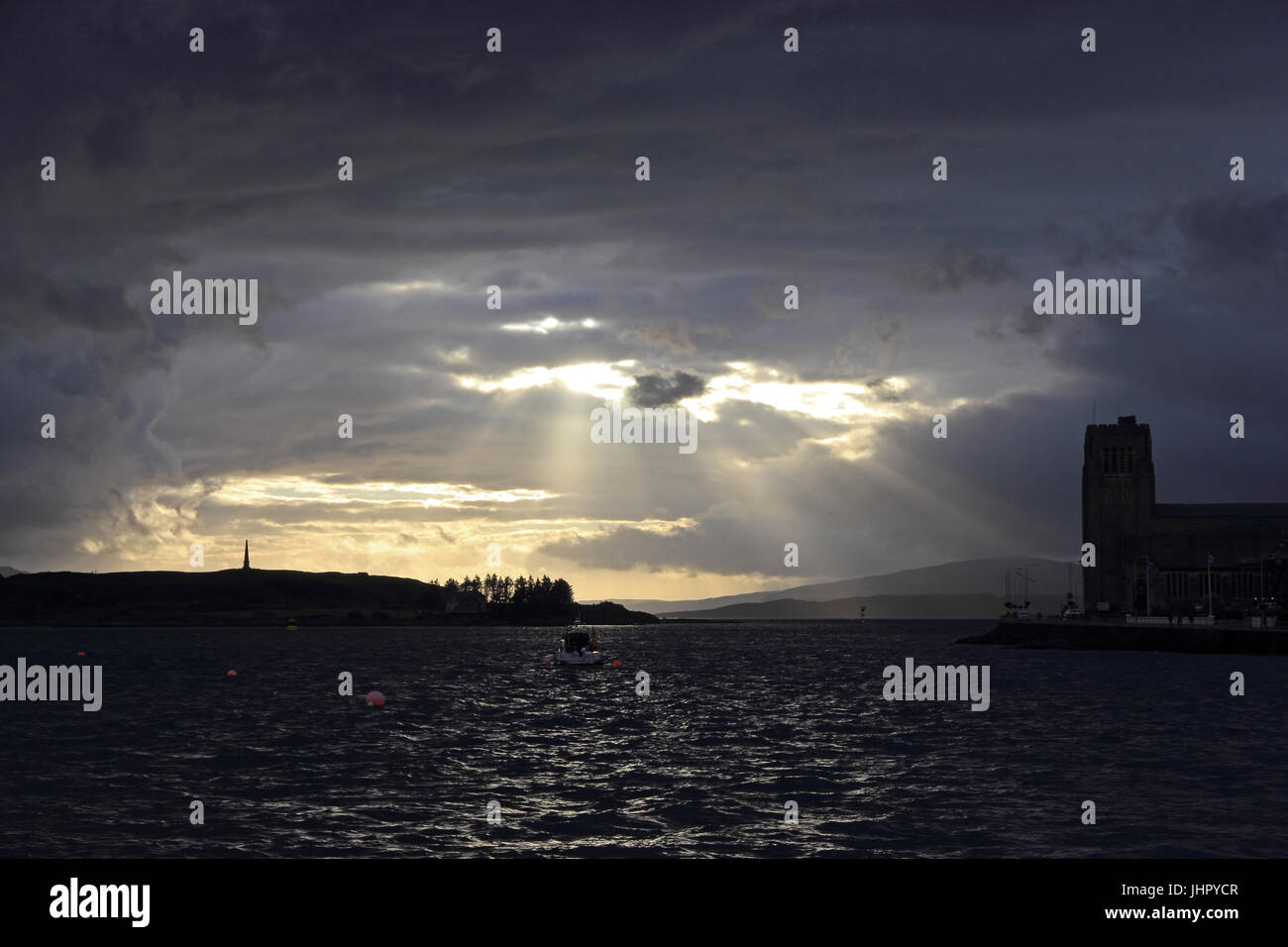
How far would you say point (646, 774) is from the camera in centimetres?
4528

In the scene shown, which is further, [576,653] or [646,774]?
[576,653]

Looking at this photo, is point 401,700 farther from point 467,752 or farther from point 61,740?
point 467,752

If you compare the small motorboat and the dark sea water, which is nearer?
the dark sea water

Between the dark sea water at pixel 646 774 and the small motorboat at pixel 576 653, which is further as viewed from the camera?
the small motorboat at pixel 576 653

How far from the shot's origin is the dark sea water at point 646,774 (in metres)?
32.2

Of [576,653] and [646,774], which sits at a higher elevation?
[646,774]

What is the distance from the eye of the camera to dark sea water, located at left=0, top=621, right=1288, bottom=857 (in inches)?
1270

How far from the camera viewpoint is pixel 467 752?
171 feet
